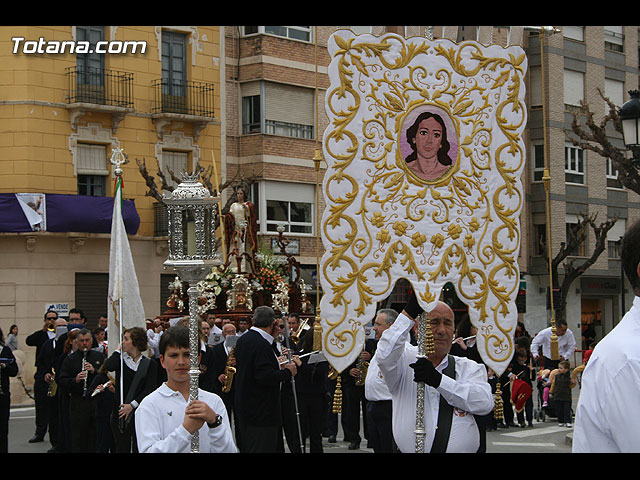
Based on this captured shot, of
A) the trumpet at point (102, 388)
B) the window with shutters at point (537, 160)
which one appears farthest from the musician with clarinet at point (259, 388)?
the window with shutters at point (537, 160)

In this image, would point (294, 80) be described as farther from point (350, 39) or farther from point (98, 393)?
point (350, 39)

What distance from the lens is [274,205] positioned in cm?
3016

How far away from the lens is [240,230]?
60.4 ft

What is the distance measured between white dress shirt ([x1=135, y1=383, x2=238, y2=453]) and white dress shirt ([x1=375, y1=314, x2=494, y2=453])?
1095mm

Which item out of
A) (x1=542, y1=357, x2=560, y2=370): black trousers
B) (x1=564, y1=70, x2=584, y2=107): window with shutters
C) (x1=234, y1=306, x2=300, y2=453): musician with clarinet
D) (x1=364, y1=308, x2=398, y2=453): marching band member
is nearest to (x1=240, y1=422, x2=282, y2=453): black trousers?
(x1=234, y1=306, x2=300, y2=453): musician with clarinet

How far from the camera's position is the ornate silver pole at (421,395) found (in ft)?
19.0

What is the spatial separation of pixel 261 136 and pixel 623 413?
89.3ft

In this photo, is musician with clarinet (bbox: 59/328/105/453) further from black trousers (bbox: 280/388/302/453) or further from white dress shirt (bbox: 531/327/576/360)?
white dress shirt (bbox: 531/327/576/360)

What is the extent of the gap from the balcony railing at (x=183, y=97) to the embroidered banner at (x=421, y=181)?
2213cm

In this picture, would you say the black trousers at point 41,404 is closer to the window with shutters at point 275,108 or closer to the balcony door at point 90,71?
the balcony door at point 90,71

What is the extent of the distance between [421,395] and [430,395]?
110 mm
